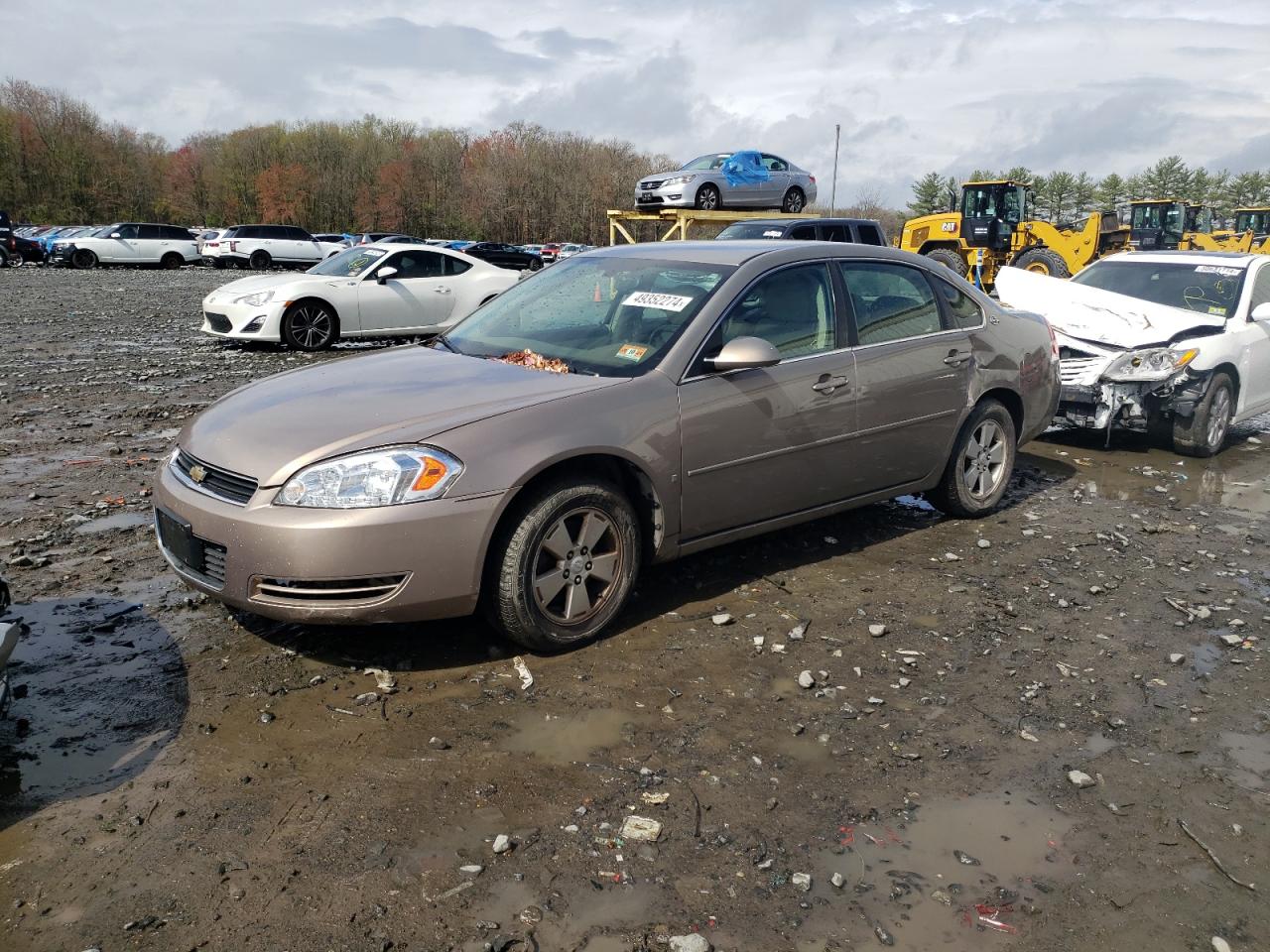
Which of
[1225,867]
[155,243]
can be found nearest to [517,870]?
[1225,867]

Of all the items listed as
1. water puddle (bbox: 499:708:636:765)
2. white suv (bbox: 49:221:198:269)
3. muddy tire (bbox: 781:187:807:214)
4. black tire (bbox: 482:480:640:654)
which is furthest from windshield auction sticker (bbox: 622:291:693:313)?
white suv (bbox: 49:221:198:269)

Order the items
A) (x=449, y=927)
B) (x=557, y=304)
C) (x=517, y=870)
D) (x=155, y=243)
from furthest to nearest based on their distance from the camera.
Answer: (x=155, y=243) < (x=557, y=304) < (x=517, y=870) < (x=449, y=927)

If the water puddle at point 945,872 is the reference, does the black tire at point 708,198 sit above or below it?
above

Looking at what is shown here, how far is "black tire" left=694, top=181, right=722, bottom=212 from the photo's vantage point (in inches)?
837

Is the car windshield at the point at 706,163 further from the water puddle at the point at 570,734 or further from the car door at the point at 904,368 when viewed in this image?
the water puddle at the point at 570,734

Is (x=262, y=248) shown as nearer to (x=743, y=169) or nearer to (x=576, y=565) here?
(x=743, y=169)

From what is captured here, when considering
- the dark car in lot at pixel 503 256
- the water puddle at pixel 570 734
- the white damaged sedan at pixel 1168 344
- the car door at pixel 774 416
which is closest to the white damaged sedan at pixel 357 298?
the white damaged sedan at pixel 1168 344

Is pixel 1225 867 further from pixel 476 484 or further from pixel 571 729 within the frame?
pixel 476 484

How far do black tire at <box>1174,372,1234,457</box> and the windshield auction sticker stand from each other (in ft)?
18.9

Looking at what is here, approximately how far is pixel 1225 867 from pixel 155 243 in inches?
1680

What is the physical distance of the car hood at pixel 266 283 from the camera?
12929 millimetres

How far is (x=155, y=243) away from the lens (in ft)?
128

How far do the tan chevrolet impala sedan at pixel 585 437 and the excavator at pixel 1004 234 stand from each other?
19.0 m

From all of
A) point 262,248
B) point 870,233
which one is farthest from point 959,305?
point 262,248
